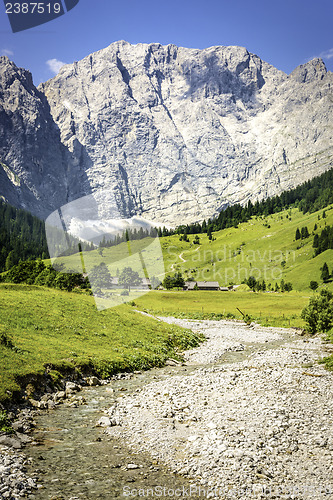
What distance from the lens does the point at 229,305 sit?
390 ft

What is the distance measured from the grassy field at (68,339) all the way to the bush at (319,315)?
23.1 metres

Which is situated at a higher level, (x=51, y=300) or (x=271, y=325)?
(x=51, y=300)

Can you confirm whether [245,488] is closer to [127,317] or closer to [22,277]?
[127,317]

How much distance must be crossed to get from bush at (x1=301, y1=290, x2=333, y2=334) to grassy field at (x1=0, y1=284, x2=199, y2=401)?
75.8 ft

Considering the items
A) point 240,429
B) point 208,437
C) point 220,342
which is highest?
point 208,437

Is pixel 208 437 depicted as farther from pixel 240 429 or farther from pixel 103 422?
pixel 103 422

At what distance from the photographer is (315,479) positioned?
1252 cm

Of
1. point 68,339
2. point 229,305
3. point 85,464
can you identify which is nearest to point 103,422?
point 85,464

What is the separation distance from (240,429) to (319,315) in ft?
163

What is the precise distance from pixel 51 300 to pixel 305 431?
117 feet

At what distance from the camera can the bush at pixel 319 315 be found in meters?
60.2

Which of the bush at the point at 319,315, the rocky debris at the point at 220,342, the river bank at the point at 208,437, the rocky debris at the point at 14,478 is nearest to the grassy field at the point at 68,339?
the rocky debris at the point at 220,342

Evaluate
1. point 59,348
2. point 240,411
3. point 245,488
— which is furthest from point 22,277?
point 245,488

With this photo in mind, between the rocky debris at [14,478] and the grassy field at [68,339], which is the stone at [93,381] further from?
the rocky debris at [14,478]
